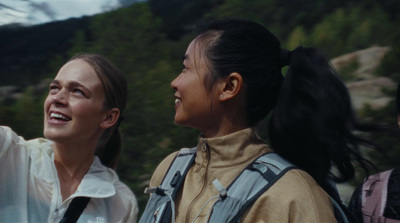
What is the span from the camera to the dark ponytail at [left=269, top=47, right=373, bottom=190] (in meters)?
1.92

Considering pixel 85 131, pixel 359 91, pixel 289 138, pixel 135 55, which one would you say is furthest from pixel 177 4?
pixel 289 138

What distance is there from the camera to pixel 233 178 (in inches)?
75.4

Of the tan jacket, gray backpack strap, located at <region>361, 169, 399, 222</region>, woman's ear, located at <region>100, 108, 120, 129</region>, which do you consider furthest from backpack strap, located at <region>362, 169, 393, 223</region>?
woman's ear, located at <region>100, 108, 120, 129</region>

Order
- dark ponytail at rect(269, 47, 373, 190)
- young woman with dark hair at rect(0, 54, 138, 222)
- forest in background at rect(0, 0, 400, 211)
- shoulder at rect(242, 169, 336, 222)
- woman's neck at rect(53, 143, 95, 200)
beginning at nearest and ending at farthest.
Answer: shoulder at rect(242, 169, 336, 222), dark ponytail at rect(269, 47, 373, 190), young woman with dark hair at rect(0, 54, 138, 222), woman's neck at rect(53, 143, 95, 200), forest in background at rect(0, 0, 400, 211)

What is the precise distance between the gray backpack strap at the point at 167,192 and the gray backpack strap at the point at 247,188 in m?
0.19

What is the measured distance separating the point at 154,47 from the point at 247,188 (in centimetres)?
151

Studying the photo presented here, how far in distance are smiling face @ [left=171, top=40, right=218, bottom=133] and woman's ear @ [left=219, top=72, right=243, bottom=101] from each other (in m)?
0.03

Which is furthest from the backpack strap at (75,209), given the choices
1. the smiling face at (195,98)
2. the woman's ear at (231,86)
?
the woman's ear at (231,86)

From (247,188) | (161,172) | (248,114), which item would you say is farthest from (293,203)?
(161,172)

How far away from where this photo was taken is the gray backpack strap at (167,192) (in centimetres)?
194

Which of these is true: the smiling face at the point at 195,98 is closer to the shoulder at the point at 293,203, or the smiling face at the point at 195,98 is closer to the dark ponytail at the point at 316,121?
the dark ponytail at the point at 316,121

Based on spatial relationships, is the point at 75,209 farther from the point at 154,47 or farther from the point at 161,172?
the point at 154,47

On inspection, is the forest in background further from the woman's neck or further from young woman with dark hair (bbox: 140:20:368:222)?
young woman with dark hair (bbox: 140:20:368:222)

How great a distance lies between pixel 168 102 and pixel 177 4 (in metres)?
0.73
